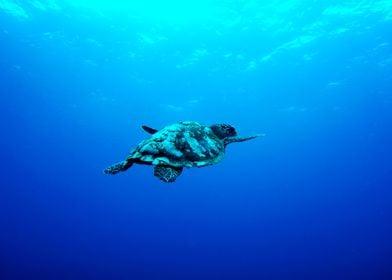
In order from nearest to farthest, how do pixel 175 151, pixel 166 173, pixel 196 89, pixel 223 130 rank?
pixel 166 173 < pixel 175 151 < pixel 223 130 < pixel 196 89

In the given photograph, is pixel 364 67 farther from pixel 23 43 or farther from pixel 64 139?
pixel 64 139

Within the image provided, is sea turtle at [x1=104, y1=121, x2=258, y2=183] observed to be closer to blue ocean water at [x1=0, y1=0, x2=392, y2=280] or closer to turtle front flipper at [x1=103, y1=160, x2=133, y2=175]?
turtle front flipper at [x1=103, y1=160, x2=133, y2=175]

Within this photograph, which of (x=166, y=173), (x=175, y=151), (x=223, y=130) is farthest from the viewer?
(x=223, y=130)

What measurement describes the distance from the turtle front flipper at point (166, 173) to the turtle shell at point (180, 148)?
7cm

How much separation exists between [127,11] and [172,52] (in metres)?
6.93

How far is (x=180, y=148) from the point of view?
20.9ft

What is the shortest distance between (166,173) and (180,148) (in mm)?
772

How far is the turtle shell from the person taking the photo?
6.04 meters

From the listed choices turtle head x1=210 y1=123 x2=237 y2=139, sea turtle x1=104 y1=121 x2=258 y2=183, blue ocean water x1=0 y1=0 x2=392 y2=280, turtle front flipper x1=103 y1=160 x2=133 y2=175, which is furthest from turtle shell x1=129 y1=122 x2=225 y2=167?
blue ocean water x1=0 y1=0 x2=392 y2=280

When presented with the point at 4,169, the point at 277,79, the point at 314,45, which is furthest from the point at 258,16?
the point at 4,169

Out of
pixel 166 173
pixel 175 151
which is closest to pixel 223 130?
pixel 175 151

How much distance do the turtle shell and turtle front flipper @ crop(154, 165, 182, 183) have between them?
7 cm

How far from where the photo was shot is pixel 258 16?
2762 cm

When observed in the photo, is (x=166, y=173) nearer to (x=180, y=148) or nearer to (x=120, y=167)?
(x=180, y=148)
